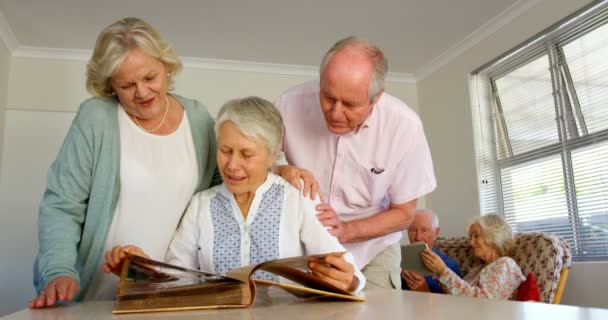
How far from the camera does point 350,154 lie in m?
1.78

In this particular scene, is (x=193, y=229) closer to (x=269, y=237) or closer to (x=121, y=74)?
(x=269, y=237)

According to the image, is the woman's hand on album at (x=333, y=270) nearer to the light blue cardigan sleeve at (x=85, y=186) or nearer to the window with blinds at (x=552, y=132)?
the light blue cardigan sleeve at (x=85, y=186)

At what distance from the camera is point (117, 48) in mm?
1330

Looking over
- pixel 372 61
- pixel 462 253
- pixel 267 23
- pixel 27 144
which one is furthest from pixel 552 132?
pixel 27 144

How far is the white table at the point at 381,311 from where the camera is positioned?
61 centimetres

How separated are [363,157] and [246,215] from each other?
0.60m

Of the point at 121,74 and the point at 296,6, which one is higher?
the point at 296,6

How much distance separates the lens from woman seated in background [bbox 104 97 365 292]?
1253 mm

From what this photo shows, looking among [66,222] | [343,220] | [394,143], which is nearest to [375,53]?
[394,143]

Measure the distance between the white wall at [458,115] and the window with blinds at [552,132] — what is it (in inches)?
3.4

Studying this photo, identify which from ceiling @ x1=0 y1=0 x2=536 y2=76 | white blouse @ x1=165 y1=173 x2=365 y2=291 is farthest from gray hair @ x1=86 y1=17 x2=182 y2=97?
ceiling @ x1=0 y1=0 x2=536 y2=76

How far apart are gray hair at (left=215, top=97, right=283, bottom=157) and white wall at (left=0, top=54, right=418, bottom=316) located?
4.17 metres

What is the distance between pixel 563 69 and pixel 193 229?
3.47 m

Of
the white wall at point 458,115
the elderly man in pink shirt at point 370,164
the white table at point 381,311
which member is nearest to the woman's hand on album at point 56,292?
the white table at point 381,311
